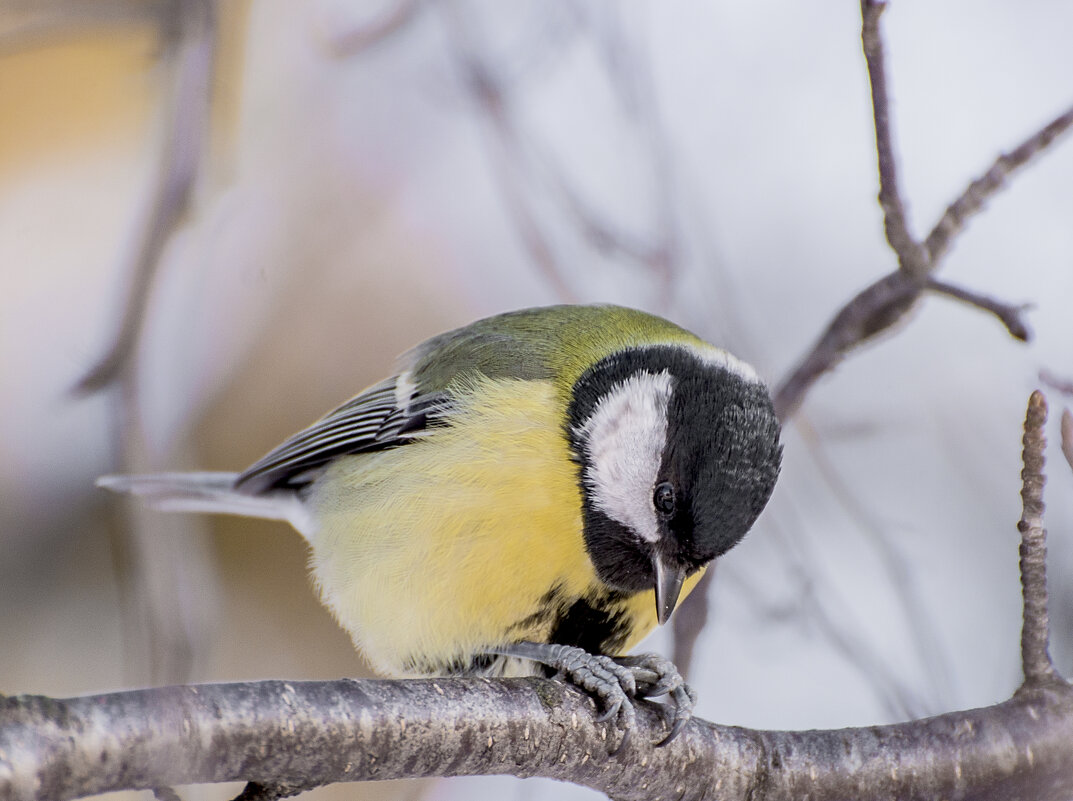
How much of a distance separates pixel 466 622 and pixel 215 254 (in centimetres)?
66

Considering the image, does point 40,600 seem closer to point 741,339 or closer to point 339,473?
point 339,473

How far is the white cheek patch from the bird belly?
0.14 feet

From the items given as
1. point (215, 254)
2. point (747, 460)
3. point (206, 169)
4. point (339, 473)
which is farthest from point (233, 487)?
point (747, 460)

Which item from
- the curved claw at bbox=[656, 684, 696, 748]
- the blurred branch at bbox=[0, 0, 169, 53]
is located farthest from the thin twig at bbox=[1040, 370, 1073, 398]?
the blurred branch at bbox=[0, 0, 169, 53]

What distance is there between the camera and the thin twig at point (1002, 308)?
1.29m

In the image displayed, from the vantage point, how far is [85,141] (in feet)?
4.63

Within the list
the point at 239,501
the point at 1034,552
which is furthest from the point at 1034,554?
the point at 239,501

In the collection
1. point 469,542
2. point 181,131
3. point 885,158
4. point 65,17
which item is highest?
point 65,17

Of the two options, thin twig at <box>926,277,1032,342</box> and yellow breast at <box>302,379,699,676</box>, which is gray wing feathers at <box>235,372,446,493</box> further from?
thin twig at <box>926,277,1032,342</box>

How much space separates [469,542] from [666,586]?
0.30 meters

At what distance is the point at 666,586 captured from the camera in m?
1.47

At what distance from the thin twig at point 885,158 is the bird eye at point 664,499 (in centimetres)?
46

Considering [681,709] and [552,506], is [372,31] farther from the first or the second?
[681,709]

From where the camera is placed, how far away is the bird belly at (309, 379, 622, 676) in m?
1.50
